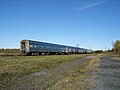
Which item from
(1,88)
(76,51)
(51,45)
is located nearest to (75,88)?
(1,88)

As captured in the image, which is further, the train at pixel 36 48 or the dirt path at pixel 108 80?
the train at pixel 36 48

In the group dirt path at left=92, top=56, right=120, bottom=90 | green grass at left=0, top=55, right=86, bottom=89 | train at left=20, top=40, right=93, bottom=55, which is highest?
train at left=20, top=40, right=93, bottom=55

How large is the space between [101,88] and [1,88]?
199 inches

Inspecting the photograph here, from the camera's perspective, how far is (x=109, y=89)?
10203 mm

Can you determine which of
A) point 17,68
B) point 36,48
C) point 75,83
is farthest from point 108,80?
point 36,48

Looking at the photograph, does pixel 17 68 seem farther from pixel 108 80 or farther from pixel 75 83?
pixel 108 80

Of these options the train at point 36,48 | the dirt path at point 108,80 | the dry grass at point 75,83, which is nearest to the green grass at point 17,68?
the dry grass at point 75,83

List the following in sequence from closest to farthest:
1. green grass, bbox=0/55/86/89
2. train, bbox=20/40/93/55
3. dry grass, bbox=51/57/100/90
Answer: dry grass, bbox=51/57/100/90 < green grass, bbox=0/55/86/89 < train, bbox=20/40/93/55

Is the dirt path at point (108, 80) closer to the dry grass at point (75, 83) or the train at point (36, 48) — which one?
the dry grass at point (75, 83)

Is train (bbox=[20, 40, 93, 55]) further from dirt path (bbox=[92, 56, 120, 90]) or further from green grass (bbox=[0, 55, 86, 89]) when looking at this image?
dirt path (bbox=[92, 56, 120, 90])

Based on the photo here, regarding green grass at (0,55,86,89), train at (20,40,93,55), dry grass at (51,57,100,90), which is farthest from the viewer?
train at (20,40,93,55)

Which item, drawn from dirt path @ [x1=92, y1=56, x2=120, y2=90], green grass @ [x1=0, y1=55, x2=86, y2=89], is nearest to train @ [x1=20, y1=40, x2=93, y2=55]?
green grass @ [x1=0, y1=55, x2=86, y2=89]

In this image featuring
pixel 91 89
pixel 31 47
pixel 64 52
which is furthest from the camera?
pixel 64 52

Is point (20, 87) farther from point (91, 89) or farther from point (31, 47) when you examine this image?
point (31, 47)
